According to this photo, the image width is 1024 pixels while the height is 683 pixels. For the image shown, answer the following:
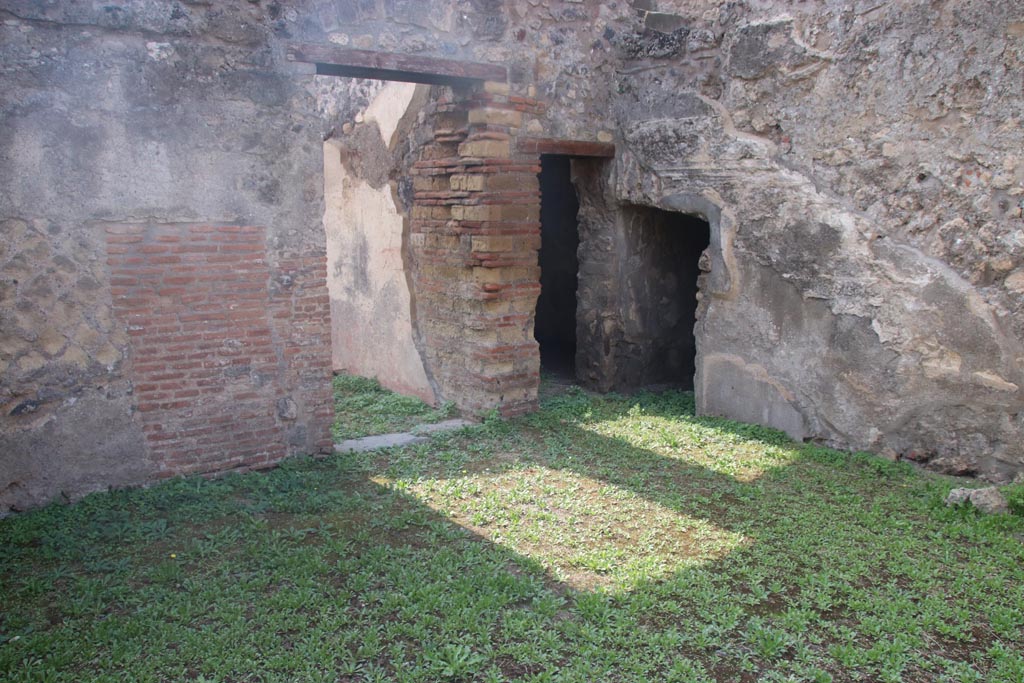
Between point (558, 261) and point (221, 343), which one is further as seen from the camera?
point (558, 261)

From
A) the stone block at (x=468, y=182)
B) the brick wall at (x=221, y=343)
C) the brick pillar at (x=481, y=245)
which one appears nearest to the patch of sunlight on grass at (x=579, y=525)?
the brick wall at (x=221, y=343)

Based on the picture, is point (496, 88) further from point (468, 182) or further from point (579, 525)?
point (579, 525)

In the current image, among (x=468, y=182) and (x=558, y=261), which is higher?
(x=468, y=182)

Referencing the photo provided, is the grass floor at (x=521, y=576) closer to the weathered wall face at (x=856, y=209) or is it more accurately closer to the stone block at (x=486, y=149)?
the weathered wall face at (x=856, y=209)

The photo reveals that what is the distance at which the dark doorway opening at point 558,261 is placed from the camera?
9.10 metres

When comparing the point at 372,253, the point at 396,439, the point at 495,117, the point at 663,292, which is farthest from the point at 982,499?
the point at 372,253

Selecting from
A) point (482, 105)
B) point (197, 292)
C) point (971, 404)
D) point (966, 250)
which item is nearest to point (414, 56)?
point (482, 105)

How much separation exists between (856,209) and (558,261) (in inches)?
181

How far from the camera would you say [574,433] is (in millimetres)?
5953

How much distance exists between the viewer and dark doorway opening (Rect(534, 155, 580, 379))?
9.10 meters

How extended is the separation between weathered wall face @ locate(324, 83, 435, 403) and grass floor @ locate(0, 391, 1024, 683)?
1894 mm

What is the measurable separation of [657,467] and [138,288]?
3.37 m

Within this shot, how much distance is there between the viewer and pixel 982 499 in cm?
447

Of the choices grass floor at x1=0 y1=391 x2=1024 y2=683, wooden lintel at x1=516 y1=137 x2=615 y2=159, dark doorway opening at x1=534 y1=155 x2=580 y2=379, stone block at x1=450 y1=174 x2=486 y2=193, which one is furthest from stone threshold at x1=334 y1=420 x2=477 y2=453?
dark doorway opening at x1=534 y1=155 x2=580 y2=379
